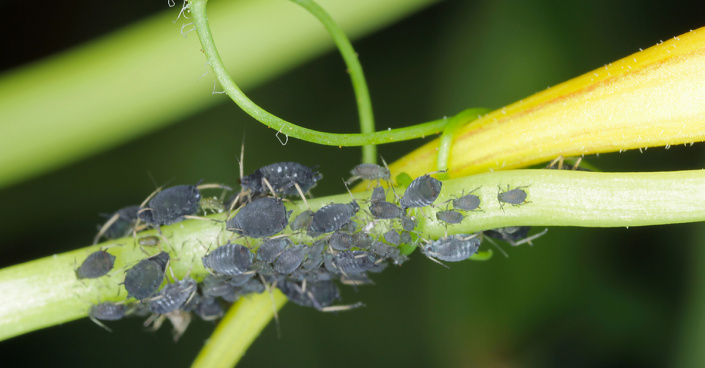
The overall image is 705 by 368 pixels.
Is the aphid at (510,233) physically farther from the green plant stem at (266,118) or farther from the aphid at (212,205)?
the aphid at (212,205)

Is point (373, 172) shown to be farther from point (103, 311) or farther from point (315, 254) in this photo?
point (103, 311)

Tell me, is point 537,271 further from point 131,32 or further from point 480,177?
point 131,32

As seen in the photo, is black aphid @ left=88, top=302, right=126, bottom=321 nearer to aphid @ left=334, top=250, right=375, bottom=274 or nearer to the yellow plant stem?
aphid @ left=334, top=250, right=375, bottom=274

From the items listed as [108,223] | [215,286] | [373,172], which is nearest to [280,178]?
[373,172]

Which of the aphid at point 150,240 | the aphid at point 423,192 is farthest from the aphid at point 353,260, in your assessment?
the aphid at point 150,240

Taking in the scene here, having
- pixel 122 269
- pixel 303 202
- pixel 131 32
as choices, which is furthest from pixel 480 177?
pixel 131 32

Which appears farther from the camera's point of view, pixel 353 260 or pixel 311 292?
pixel 311 292
